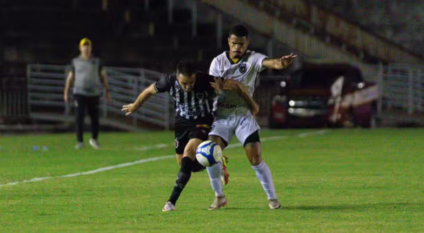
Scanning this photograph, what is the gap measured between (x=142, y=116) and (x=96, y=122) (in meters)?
11.5

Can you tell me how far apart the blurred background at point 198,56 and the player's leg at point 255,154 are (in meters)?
20.7

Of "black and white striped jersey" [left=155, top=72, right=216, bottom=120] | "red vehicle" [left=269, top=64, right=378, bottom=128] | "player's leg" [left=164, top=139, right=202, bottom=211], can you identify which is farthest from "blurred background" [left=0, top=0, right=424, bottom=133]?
"player's leg" [left=164, top=139, right=202, bottom=211]

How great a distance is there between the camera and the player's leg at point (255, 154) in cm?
1190

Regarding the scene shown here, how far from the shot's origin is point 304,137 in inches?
1075

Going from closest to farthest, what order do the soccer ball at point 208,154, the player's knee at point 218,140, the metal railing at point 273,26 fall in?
the soccer ball at point 208,154 < the player's knee at point 218,140 < the metal railing at point 273,26

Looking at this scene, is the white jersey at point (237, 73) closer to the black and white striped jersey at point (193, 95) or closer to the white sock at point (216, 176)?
the black and white striped jersey at point (193, 95)

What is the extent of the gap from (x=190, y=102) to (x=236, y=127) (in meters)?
0.55

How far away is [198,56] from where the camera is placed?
40.4 metres

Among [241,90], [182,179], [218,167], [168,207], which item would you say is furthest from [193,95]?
[168,207]

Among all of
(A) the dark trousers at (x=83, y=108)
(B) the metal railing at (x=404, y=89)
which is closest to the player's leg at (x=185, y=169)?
(A) the dark trousers at (x=83, y=108)

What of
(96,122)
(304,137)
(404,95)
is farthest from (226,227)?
(404,95)

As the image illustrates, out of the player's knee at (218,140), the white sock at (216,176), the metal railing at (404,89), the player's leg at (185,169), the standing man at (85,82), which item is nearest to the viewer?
the player's leg at (185,169)

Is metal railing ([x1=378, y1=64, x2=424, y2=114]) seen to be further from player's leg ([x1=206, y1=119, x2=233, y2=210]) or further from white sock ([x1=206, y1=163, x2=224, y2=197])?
white sock ([x1=206, y1=163, x2=224, y2=197])

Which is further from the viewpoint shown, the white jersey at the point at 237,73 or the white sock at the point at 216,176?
the white jersey at the point at 237,73
